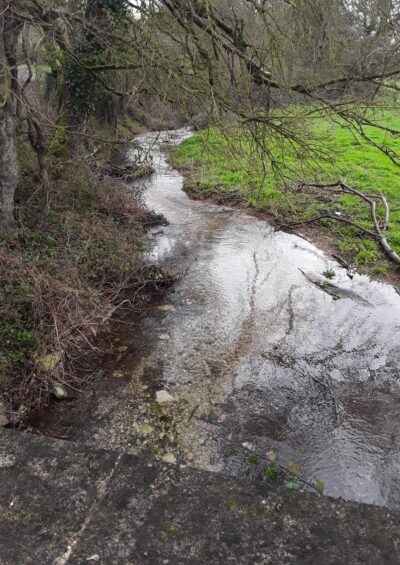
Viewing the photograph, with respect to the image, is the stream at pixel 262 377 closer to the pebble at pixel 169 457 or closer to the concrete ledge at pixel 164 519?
the pebble at pixel 169 457

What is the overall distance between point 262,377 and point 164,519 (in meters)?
3.93

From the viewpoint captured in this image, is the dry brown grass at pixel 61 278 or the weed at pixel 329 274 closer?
the dry brown grass at pixel 61 278

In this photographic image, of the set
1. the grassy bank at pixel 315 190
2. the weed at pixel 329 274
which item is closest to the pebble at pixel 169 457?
the grassy bank at pixel 315 190

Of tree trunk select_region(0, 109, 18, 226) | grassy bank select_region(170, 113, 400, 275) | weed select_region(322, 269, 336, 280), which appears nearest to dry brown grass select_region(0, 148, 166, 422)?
tree trunk select_region(0, 109, 18, 226)

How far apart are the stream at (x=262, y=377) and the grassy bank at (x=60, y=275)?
0.60 metres

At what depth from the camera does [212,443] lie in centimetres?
492

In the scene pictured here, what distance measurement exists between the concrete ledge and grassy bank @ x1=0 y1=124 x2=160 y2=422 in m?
2.72

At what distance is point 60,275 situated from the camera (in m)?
6.61

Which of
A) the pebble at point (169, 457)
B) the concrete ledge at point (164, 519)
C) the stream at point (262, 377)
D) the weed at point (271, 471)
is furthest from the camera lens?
the stream at point (262, 377)

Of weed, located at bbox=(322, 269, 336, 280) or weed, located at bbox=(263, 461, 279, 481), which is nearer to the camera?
weed, located at bbox=(263, 461, 279, 481)

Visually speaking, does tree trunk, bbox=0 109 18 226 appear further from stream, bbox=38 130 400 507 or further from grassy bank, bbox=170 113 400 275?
grassy bank, bbox=170 113 400 275

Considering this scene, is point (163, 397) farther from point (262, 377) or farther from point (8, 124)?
point (8, 124)

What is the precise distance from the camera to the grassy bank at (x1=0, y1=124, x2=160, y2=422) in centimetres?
541

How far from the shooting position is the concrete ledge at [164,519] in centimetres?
213
